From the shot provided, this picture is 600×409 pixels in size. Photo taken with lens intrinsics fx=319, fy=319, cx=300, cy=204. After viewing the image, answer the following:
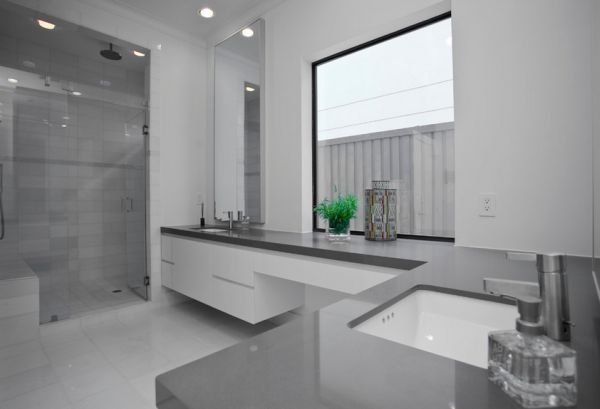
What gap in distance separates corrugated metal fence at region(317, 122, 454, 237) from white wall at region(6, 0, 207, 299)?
61.1 inches

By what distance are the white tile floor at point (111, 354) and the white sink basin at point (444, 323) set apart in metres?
1.48

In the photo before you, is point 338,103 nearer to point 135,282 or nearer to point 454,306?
point 454,306

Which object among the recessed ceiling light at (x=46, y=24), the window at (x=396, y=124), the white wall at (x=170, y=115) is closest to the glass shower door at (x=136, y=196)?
the white wall at (x=170, y=115)

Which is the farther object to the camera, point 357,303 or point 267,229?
point 267,229

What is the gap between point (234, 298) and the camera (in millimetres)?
2154

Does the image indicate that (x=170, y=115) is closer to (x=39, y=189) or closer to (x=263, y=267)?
(x=39, y=189)

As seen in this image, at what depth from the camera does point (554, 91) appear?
1349mm

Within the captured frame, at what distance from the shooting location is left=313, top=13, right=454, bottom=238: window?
1.91m

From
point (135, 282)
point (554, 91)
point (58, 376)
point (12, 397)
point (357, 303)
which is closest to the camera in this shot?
point (357, 303)

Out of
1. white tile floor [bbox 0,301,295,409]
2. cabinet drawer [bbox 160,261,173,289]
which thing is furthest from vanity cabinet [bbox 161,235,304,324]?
white tile floor [bbox 0,301,295,409]

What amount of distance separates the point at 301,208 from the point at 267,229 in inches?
15.7

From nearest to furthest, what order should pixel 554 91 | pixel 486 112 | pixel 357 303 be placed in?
pixel 357 303
pixel 554 91
pixel 486 112

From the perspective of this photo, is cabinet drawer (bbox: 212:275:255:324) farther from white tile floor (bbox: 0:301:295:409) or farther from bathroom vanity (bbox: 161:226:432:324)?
white tile floor (bbox: 0:301:295:409)

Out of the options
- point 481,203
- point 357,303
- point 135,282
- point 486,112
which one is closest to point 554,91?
point 486,112
